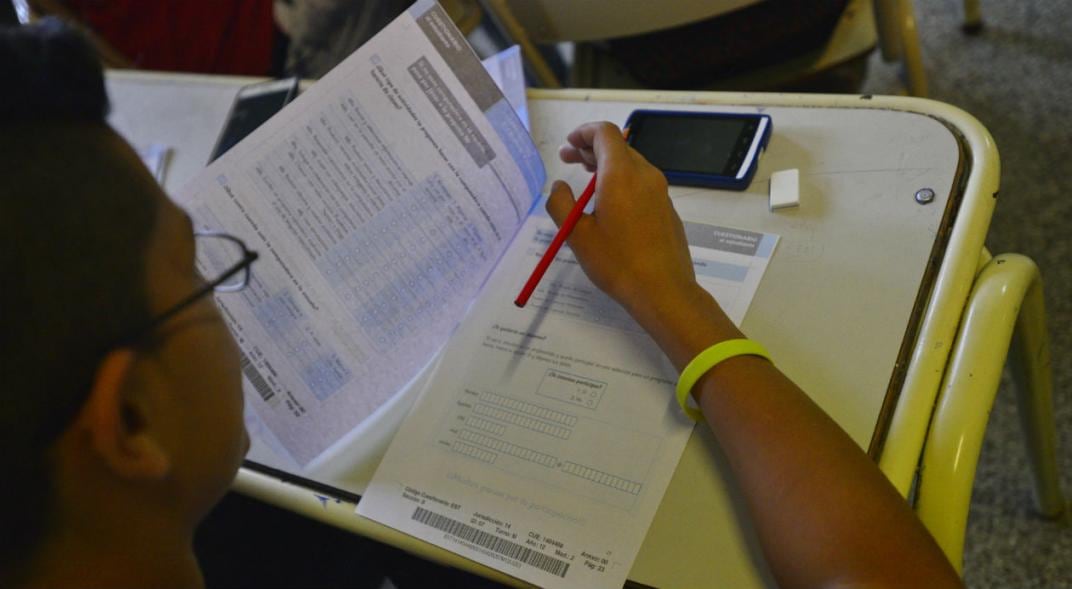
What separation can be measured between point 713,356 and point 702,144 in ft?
0.85

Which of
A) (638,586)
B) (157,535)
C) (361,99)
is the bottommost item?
(638,586)

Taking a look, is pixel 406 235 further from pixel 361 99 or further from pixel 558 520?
pixel 558 520

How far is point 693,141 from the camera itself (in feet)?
2.50

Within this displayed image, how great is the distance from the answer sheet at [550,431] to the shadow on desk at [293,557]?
0.13m

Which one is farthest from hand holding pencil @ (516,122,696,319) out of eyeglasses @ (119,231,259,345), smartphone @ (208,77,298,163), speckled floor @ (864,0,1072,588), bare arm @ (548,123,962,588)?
speckled floor @ (864,0,1072,588)

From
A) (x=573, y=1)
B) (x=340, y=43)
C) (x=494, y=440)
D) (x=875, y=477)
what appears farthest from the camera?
(x=340, y=43)

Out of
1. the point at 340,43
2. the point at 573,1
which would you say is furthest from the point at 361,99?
the point at 340,43

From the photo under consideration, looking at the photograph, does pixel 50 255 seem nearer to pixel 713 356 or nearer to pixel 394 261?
pixel 394 261

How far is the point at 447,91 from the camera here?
2.32ft

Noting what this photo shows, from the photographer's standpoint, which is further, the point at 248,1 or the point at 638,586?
the point at 248,1

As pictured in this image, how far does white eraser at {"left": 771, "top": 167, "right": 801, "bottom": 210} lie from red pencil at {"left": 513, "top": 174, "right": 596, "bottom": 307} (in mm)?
161

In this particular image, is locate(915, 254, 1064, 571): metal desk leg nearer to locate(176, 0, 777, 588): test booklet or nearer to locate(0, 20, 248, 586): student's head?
locate(176, 0, 777, 588): test booklet

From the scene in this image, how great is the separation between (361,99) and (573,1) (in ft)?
1.24

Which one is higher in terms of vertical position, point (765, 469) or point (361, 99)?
point (361, 99)
